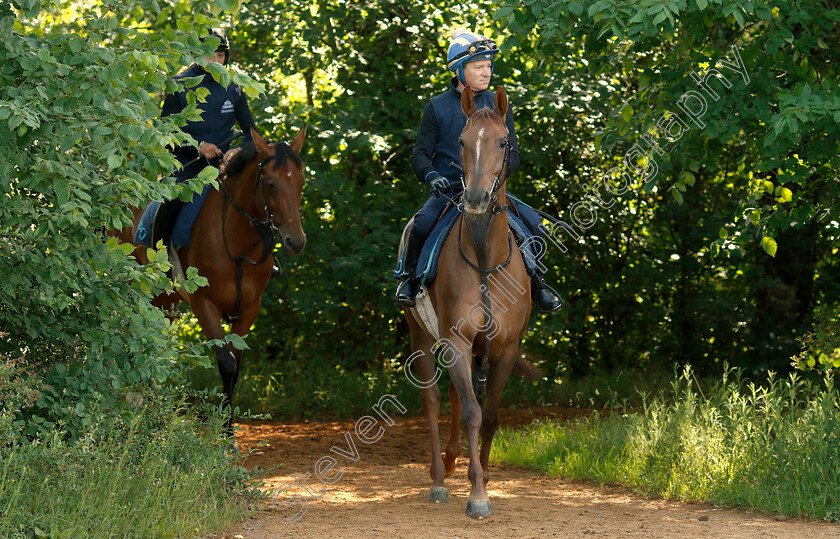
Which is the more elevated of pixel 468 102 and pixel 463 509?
pixel 468 102

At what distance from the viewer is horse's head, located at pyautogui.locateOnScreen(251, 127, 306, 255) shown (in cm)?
725

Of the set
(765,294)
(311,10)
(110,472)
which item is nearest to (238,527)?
(110,472)

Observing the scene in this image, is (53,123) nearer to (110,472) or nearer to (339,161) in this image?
(110,472)

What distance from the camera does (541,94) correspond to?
33.1 feet

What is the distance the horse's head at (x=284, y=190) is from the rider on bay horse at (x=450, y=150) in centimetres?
99

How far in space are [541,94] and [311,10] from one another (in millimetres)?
2977

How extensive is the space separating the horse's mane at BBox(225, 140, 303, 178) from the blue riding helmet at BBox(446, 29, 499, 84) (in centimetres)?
163

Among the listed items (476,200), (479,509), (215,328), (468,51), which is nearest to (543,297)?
(476,200)

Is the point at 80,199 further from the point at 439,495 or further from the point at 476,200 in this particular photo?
the point at 439,495

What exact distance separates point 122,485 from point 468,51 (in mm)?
3768

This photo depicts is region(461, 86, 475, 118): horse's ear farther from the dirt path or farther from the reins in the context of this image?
the dirt path

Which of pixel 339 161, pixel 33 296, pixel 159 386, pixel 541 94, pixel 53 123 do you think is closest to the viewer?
pixel 53 123

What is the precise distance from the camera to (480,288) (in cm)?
603

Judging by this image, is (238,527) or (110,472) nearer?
(110,472)
